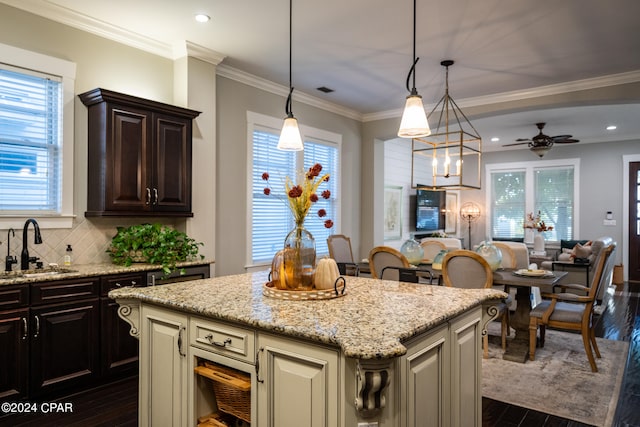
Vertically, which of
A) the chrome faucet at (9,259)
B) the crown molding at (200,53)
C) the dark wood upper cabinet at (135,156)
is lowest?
the chrome faucet at (9,259)

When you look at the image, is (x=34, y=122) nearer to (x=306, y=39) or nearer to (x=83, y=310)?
(x=83, y=310)

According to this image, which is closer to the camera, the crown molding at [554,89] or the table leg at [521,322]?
the table leg at [521,322]

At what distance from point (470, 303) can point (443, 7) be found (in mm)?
2444

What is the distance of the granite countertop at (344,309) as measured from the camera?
Result: 1.44 m

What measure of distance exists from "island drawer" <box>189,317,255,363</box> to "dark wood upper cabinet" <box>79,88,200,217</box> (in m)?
2.06

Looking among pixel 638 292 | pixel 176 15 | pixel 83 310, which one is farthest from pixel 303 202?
pixel 638 292

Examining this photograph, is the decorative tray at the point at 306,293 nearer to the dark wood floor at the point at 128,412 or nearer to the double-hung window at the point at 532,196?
the dark wood floor at the point at 128,412

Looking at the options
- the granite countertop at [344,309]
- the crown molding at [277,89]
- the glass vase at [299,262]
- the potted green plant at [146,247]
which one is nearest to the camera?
the granite countertop at [344,309]

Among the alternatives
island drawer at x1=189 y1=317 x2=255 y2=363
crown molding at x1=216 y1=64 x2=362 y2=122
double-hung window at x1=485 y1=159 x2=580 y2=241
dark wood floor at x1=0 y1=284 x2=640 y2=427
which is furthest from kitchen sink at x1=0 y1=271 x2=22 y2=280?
double-hung window at x1=485 y1=159 x2=580 y2=241

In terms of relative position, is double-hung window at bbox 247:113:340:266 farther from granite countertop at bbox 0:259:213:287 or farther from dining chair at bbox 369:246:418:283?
granite countertop at bbox 0:259:213:287

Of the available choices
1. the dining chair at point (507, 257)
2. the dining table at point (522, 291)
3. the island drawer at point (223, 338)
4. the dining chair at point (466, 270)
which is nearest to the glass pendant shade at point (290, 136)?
the island drawer at point (223, 338)

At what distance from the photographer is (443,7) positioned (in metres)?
3.32

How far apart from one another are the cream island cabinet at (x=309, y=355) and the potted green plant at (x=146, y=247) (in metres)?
1.40

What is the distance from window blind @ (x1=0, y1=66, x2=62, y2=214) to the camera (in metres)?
3.23
